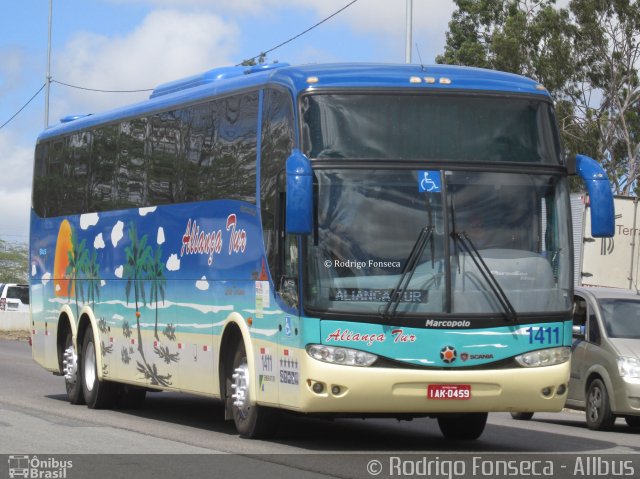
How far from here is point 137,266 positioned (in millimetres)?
16953

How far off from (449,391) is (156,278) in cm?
514

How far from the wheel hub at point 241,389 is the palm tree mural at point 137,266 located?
124 inches

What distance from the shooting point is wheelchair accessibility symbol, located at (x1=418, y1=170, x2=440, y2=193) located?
489 inches

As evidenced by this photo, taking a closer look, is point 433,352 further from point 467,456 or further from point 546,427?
point 546,427

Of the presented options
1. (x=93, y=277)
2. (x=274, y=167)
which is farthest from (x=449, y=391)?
(x=93, y=277)

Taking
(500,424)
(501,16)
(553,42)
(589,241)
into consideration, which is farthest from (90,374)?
(501,16)

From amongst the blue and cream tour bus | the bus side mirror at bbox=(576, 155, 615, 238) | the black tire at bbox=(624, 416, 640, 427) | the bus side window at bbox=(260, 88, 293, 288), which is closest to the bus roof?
the blue and cream tour bus

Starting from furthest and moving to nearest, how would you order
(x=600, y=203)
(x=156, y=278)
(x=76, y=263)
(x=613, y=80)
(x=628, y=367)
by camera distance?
(x=613, y=80) → (x=76, y=263) → (x=628, y=367) → (x=156, y=278) → (x=600, y=203)

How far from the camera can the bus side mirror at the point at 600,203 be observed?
484 inches

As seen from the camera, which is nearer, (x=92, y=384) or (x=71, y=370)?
(x=92, y=384)

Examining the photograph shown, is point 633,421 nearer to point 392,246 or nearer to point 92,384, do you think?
point 92,384

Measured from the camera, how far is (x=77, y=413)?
55.7 feet

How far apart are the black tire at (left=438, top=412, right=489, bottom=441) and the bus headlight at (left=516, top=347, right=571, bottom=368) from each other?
1641mm

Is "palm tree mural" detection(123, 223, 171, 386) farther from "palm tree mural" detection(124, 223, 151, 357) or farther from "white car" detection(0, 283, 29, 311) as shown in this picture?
"white car" detection(0, 283, 29, 311)
